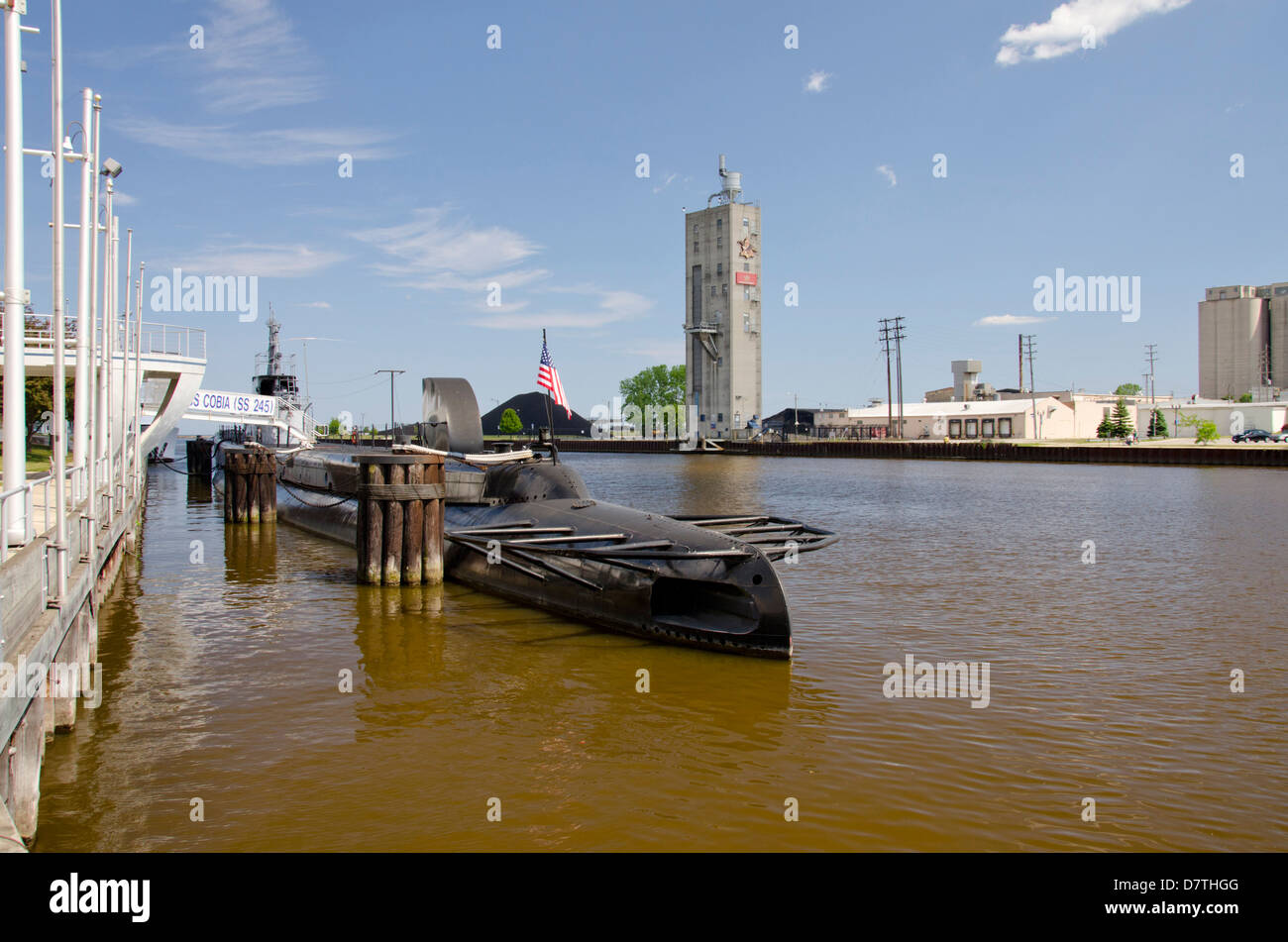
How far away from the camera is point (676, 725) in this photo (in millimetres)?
11539

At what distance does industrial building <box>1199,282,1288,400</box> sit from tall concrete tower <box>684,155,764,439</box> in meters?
114

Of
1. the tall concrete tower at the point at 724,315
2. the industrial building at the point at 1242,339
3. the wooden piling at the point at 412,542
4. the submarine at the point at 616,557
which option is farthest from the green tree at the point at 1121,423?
the wooden piling at the point at 412,542

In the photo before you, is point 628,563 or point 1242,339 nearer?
point 628,563

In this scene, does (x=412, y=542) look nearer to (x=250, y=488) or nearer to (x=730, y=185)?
(x=250, y=488)

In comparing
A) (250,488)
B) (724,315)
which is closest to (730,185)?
(724,315)

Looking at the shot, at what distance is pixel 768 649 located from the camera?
14367 millimetres

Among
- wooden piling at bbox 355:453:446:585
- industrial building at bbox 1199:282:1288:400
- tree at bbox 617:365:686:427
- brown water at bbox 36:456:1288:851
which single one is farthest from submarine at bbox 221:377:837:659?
industrial building at bbox 1199:282:1288:400

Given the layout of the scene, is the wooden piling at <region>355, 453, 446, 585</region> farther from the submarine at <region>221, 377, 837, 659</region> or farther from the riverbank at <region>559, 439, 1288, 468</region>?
the riverbank at <region>559, 439, 1288, 468</region>

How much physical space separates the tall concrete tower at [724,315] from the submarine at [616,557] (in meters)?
114

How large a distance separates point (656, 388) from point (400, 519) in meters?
156
